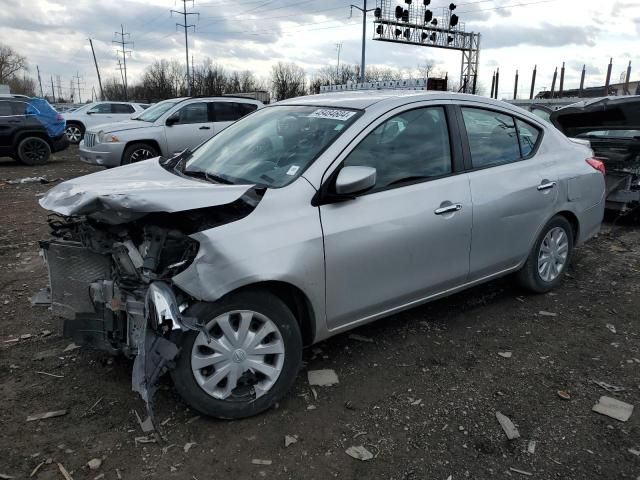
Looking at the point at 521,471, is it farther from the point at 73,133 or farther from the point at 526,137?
the point at 73,133

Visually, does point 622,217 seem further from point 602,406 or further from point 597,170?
point 602,406

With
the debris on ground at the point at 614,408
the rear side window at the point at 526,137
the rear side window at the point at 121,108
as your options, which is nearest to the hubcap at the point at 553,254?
the rear side window at the point at 526,137

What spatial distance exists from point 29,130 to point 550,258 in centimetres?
1376

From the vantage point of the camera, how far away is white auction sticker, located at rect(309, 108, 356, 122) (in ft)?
11.4

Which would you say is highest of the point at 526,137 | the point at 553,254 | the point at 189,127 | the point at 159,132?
the point at 526,137

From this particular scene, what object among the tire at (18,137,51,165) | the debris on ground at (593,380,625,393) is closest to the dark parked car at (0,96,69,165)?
the tire at (18,137,51,165)

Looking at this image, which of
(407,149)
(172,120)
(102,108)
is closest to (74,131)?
(102,108)

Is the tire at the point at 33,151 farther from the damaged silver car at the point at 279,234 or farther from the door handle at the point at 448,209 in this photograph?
the door handle at the point at 448,209

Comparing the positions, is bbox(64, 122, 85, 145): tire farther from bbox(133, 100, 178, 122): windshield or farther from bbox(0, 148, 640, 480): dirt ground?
bbox(0, 148, 640, 480): dirt ground

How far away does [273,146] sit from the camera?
3.55 meters

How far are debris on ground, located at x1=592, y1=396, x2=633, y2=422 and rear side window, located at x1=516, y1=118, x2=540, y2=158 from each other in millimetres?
2024

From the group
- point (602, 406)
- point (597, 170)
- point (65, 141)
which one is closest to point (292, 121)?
point (602, 406)

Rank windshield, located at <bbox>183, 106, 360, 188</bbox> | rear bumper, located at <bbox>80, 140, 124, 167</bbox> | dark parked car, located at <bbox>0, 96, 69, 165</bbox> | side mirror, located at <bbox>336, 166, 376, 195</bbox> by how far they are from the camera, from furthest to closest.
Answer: dark parked car, located at <bbox>0, 96, 69, 165</bbox> < rear bumper, located at <bbox>80, 140, 124, 167</bbox> < windshield, located at <bbox>183, 106, 360, 188</bbox> < side mirror, located at <bbox>336, 166, 376, 195</bbox>

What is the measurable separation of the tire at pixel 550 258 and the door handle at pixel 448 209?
1.17 m
